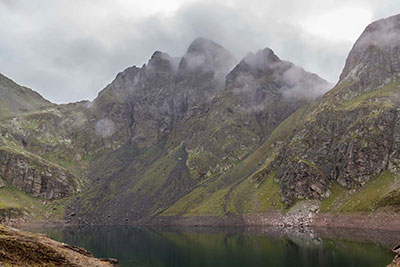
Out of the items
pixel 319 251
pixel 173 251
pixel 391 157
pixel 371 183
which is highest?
pixel 391 157

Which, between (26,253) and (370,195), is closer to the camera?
(26,253)

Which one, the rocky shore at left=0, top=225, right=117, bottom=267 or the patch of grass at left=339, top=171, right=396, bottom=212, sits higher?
the patch of grass at left=339, top=171, right=396, bottom=212

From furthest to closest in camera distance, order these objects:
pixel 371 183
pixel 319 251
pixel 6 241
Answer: pixel 371 183
pixel 319 251
pixel 6 241

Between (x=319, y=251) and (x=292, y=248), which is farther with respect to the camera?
(x=292, y=248)

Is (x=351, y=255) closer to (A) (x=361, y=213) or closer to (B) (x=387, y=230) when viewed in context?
(B) (x=387, y=230)

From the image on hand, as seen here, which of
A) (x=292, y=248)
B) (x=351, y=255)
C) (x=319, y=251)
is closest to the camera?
(x=351, y=255)

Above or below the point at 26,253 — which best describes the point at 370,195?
above

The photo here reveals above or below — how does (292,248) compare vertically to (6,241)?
below

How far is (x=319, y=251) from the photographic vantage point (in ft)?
304

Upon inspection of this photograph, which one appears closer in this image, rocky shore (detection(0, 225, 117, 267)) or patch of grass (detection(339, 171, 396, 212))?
rocky shore (detection(0, 225, 117, 267))

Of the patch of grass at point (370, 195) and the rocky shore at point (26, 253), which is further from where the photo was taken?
the patch of grass at point (370, 195)

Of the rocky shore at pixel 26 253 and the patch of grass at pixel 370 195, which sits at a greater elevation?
the patch of grass at pixel 370 195

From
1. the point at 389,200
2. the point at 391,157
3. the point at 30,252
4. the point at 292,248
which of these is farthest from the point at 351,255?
the point at 391,157

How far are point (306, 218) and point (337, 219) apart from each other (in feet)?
74.1
